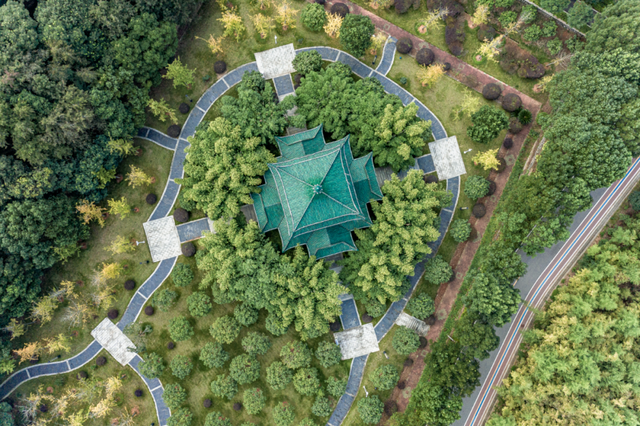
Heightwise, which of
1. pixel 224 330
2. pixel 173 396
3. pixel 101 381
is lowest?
pixel 101 381

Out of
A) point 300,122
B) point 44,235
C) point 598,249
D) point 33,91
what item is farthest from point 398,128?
point 44,235

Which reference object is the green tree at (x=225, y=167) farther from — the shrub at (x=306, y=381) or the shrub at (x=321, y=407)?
the shrub at (x=321, y=407)

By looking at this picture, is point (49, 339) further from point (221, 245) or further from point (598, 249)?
point (598, 249)

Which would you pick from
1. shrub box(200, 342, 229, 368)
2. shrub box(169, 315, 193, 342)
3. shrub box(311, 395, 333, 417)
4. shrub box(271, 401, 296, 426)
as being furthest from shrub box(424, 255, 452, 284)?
shrub box(169, 315, 193, 342)

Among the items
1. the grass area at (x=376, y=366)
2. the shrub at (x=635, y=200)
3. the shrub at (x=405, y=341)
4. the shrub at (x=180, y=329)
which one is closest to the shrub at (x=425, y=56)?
the shrub at (x=635, y=200)

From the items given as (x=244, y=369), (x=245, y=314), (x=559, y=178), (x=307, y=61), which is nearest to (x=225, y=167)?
(x=307, y=61)

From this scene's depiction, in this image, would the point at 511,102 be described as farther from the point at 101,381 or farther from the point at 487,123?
the point at 101,381

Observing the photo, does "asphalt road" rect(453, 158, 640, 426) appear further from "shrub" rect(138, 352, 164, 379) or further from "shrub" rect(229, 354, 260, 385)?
"shrub" rect(138, 352, 164, 379)
